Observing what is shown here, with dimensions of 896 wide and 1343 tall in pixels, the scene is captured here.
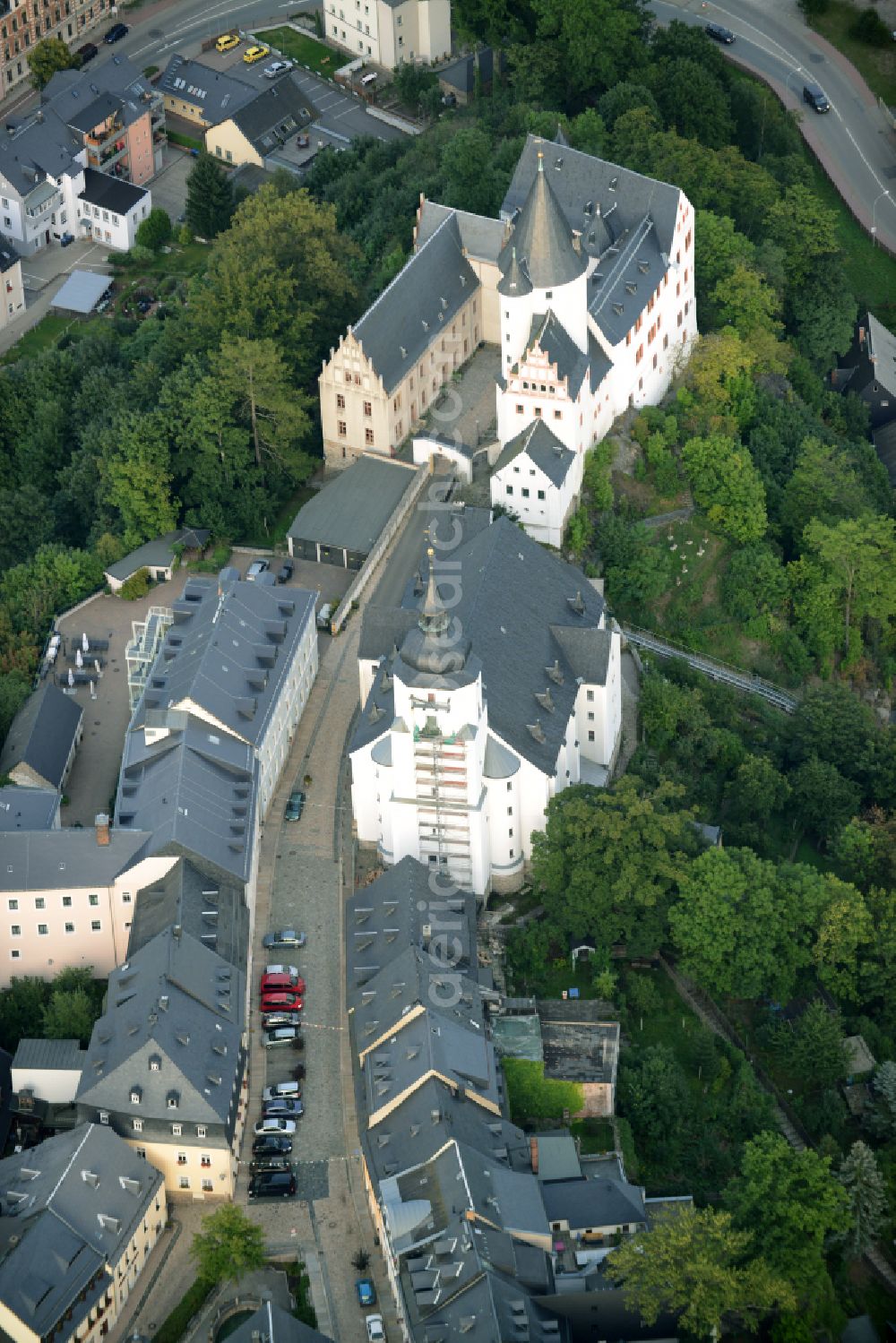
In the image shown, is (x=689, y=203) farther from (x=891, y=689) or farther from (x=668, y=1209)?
(x=668, y=1209)

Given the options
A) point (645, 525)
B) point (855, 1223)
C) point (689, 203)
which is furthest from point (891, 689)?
point (855, 1223)

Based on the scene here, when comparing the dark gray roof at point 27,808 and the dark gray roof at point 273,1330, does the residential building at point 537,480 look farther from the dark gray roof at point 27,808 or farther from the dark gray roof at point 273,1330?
the dark gray roof at point 273,1330

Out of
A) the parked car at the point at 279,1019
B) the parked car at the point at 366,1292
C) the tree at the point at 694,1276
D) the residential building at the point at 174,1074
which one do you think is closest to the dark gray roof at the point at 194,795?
the parked car at the point at 279,1019

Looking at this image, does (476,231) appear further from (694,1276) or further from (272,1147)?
(694,1276)

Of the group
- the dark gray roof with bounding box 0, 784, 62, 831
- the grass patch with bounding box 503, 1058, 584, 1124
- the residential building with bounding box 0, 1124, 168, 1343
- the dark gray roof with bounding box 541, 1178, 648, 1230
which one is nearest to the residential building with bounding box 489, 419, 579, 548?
the dark gray roof with bounding box 0, 784, 62, 831

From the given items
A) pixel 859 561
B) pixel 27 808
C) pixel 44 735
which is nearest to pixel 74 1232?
pixel 27 808

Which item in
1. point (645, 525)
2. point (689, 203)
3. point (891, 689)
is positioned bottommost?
point (891, 689)
